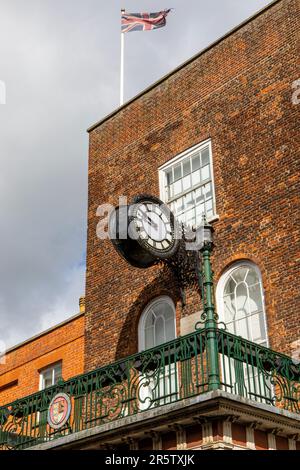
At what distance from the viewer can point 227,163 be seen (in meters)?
16.0

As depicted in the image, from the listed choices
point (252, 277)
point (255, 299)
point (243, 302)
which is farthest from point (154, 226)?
point (255, 299)

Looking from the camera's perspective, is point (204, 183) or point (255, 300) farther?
point (204, 183)

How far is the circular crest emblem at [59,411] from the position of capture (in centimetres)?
1254

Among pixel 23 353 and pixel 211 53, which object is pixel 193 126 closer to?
pixel 211 53

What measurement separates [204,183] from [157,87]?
347 cm

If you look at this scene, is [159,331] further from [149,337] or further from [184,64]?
[184,64]

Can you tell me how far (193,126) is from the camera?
56.0 feet

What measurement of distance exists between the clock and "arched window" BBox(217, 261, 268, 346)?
4.27 ft

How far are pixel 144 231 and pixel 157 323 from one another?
2751mm

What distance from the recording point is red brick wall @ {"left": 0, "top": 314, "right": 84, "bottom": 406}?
1992 centimetres

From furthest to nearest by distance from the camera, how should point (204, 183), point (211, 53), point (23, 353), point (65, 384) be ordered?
point (23, 353), point (211, 53), point (204, 183), point (65, 384)

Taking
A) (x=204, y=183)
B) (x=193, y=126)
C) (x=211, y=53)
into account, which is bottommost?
(x=204, y=183)

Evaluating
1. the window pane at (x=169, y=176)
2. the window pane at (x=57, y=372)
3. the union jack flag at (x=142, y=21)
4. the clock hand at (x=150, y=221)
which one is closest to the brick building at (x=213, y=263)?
the window pane at (x=169, y=176)
